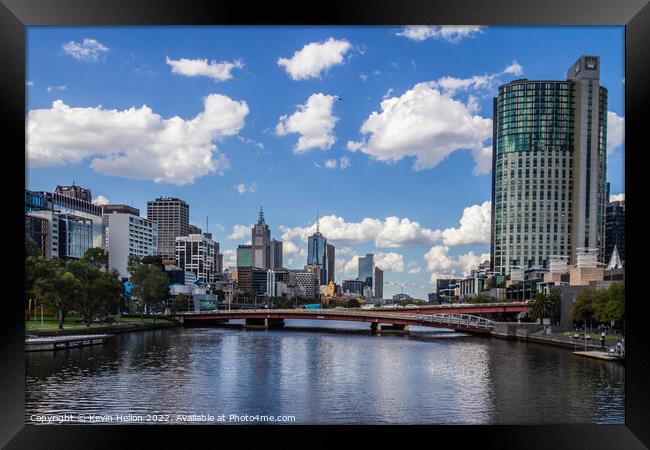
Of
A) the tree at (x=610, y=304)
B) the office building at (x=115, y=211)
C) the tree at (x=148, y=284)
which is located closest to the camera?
the tree at (x=610, y=304)

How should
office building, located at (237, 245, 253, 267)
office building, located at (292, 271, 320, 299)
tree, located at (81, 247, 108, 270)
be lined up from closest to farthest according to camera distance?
tree, located at (81, 247, 108, 270), office building, located at (237, 245, 253, 267), office building, located at (292, 271, 320, 299)

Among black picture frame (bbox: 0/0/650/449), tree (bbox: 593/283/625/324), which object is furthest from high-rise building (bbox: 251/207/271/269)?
black picture frame (bbox: 0/0/650/449)

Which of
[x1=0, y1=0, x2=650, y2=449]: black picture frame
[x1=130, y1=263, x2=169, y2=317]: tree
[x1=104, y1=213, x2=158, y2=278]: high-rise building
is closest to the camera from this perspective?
[x1=0, y1=0, x2=650, y2=449]: black picture frame

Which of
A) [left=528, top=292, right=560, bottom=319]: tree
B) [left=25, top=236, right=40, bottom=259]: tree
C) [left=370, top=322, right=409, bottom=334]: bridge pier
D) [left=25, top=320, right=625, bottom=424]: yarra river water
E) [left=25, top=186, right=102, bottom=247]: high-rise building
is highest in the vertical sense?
[left=25, top=186, right=102, bottom=247]: high-rise building

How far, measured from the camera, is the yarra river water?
844cm

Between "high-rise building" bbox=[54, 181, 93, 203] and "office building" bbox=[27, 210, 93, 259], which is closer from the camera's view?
"office building" bbox=[27, 210, 93, 259]

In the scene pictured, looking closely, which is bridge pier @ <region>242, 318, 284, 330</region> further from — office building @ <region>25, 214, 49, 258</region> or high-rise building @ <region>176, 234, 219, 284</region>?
high-rise building @ <region>176, 234, 219, 284</region>

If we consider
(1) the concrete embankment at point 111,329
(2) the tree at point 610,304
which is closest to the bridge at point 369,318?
(1) the concrete embankment at point 111,329

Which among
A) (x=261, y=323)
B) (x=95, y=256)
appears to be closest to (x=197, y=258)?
(x=261, y=323)

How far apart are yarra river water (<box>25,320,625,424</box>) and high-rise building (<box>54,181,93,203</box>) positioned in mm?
17106

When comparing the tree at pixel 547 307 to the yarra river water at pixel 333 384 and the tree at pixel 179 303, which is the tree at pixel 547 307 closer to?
the yarra river water at pixel 333 384

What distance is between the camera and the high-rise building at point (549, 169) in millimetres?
28203

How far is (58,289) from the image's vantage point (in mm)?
16766

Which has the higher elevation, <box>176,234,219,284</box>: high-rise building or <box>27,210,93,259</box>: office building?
<box>27,210,93,259</box>: office building
